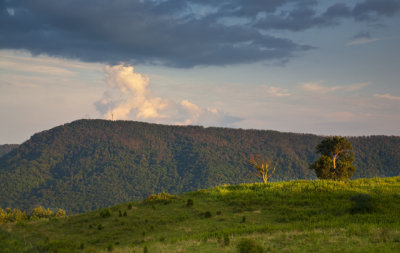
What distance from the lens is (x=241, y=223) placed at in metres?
27.8

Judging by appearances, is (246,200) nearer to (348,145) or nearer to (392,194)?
(392,194)

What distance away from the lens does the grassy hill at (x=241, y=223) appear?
19156 millimetres

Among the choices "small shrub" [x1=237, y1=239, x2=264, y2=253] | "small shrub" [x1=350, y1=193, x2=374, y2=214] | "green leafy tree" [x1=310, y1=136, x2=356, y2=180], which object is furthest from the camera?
"green leafy tree" [x1=310, y1=136, x2=356, y2=180]

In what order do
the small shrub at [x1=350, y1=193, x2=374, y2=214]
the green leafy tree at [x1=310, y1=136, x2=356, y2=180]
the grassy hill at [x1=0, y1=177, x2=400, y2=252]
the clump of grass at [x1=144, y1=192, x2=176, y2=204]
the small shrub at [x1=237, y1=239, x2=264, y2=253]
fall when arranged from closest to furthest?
the small shrub at [x1=237, y1=239, x2=264, y2=253]
the grassy hill at [x1=0, y1=177, x2=400, y2=252]
the small shrub at [x1=350, y1=193, x2=374, y2=214]
the clump of grass at [x1=144, y1=192, x2=176, y2=204]
the green leafy tree at [x1=310, y1=136, x2=356, y2=180]

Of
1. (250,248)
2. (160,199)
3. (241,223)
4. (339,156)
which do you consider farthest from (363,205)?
(339,156)

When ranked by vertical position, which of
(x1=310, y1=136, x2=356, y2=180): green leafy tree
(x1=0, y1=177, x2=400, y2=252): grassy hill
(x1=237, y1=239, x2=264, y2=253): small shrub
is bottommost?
(x1=0, y1=177, x2=400, y2=252): grassy hill

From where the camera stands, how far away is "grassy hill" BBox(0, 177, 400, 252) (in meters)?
19.2

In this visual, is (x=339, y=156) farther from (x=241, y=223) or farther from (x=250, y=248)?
(x=250, y=248)

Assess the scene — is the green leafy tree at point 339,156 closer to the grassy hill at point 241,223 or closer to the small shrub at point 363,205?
the grassy hill at point 241,223

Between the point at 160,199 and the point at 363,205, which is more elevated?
the point at 363,205

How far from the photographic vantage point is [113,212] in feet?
118

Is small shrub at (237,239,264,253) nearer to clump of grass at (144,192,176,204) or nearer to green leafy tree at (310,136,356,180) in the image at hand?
clump of grass at (144,192,176,204)

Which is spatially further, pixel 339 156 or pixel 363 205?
pixel 339 156

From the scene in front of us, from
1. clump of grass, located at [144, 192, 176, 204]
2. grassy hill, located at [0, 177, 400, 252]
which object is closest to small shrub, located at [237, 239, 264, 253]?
grassy hill, located at [0, 177, 400, 252]
